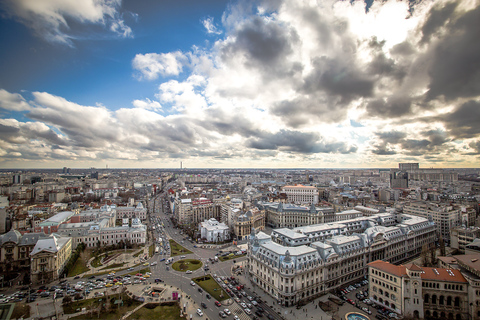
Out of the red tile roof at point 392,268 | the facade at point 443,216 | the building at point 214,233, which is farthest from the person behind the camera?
the facade at point 443,216

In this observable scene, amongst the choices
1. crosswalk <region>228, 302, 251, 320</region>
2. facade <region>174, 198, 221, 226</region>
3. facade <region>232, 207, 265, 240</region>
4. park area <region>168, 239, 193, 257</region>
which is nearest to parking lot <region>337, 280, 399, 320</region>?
crosswalk <region>228, 302, 251, 320</region>

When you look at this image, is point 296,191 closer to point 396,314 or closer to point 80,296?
point 396,314

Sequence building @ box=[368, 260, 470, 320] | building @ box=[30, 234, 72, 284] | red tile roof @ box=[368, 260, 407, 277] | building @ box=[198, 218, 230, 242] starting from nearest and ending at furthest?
1. building @ box=[368, 260, 470, 320]
2. red tile roof @ box=[368, 260, 407, 277]
3. building @ box=[30, 234, 72, 284]
4. building @ box=[198, 218, 230, 242]

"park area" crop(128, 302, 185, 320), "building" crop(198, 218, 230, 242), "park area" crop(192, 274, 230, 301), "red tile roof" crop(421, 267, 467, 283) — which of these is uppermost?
"red tile roof" crop(421, 267, 467, 283)

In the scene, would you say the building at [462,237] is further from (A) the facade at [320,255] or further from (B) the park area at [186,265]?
(B) the park area at [186,265]

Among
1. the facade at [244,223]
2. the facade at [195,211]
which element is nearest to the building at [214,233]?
the facade at [244,223]

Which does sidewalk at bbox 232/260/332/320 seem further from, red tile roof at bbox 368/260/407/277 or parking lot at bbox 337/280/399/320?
red tile roof at bbox 368/260/407/277

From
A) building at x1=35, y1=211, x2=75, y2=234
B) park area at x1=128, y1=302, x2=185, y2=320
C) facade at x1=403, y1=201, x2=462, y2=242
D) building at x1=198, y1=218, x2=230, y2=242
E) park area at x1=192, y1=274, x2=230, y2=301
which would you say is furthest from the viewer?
facade at x1=403, y1=201, x2=462, y2=242
